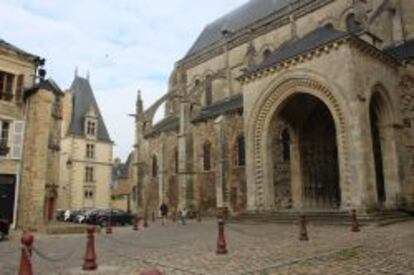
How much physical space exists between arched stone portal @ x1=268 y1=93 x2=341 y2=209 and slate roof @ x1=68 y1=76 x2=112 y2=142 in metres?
25.4

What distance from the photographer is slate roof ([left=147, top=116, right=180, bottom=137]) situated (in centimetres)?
2856

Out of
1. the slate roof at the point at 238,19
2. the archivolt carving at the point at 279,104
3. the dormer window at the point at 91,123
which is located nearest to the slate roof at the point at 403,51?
the archivolt carving at the point at 279,104

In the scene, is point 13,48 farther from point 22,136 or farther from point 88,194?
point 88,194

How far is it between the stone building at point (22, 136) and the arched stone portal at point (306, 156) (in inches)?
394

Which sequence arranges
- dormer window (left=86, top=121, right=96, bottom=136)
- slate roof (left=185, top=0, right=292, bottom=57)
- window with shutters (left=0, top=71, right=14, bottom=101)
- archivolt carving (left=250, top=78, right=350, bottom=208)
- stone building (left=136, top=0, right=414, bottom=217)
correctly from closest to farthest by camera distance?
archivolt carving (left=250, top=78, right=350, bottom=208), stone building (left=136, top=0, right=414, bottom=217), window with shutters (left=0, top=71, right=14, bottom=101), slate roof (left=185, top=0, right=292, bottom=57), dormer window (left=86, top=121, right=96, bottom=136)

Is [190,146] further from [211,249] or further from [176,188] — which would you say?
[211,249]

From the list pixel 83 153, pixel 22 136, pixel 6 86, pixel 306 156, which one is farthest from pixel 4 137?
pixel 83 153

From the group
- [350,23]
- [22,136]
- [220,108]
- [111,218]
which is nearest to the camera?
[22,136]

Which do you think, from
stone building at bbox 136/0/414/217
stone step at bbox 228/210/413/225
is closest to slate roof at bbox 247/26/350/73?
stone building at bbox 136/0/414/217

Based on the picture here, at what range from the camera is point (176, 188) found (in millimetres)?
27516

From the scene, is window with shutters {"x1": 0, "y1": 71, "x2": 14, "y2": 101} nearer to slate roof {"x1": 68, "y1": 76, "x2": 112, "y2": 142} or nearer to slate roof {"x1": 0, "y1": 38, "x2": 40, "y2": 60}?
slate roof {"x1": 0, "y1": 38, "x2": 40, "y2": 60}

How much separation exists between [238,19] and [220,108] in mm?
8661

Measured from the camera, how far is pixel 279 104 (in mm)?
17516

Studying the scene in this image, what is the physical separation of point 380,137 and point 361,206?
14.2 ft
